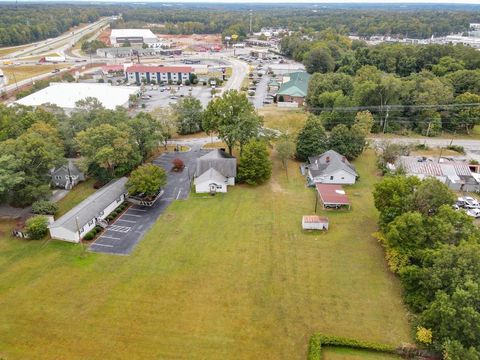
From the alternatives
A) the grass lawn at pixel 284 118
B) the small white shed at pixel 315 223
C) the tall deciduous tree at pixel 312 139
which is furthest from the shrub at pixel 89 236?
the grass lawn at pixel 284 118

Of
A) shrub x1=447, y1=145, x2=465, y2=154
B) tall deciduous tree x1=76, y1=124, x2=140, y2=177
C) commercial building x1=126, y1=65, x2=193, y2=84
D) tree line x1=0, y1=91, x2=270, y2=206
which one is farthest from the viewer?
commercial building x1=126, y1=65, x2=193, y2=84

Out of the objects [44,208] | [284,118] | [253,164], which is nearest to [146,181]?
[44,208]

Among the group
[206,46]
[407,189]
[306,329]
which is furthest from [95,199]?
[206,46]

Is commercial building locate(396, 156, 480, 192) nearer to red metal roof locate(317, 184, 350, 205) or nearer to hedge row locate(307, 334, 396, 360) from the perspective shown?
red metal roof locate(317, 184, 350, 205)

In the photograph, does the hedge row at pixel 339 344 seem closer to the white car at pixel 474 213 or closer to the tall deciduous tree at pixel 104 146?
the white car at pixel 474 213

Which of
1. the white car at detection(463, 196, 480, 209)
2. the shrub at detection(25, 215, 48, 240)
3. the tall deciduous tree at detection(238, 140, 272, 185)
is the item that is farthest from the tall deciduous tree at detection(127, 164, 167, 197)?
the white car at detection(463, 196, 480, 209)

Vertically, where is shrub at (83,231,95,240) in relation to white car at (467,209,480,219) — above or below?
below

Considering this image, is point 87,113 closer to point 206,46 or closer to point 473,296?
point 473,296
